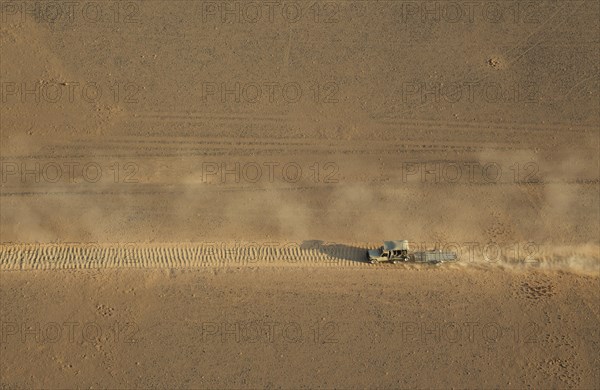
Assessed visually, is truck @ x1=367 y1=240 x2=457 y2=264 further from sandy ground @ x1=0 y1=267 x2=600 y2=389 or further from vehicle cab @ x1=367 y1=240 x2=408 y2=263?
sandy ground @ x1=0 y1=267 x2=600 y2=389

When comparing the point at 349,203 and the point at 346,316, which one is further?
the point at 349,203

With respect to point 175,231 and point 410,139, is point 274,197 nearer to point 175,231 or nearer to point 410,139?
point 175,231

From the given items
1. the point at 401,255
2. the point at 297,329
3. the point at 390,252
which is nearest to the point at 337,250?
the point at 390,252

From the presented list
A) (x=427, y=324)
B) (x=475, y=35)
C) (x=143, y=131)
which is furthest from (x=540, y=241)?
(x=143, y=131)

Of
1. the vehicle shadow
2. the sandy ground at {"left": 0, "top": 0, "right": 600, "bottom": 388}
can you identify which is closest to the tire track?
the vehicle shadow

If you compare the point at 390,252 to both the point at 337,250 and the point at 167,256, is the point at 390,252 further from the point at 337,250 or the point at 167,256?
the point at 167,256

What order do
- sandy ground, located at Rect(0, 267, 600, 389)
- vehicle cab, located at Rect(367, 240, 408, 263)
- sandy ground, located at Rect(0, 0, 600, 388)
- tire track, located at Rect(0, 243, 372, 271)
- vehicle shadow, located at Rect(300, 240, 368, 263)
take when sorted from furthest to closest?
vehicle shadow, located at Rect(300, 240, 368, 263), tire track, located at Rect(0, 243, 372, 271), vehicle cab, located at Rect(367, 240, 408, 263), sandy ground, located at Rect(0, 0, 600, 388), sandy ground, located at Rect(0, 267, 600, 389)
